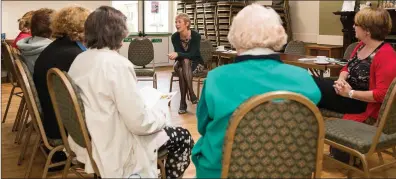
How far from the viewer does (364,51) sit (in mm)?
3055

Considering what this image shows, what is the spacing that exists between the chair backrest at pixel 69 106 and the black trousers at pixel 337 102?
1.82 meters

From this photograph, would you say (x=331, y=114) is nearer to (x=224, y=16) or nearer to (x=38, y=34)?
(x=38, y=34)

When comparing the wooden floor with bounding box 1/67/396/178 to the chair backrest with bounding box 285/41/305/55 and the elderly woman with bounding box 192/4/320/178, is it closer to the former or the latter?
the elderly woman with bounding box 192/4/320/178

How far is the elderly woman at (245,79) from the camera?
4.97 feet

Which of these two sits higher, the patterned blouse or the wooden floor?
the patterned blouse

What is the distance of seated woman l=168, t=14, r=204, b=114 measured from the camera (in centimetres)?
519

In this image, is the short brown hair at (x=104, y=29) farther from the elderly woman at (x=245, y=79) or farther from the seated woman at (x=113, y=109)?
the elderly woman at (x=245, y=79)

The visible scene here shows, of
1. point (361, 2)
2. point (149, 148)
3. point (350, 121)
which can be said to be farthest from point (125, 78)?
point (361, 2)

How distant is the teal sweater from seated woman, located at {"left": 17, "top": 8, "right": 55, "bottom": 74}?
192 centimetres

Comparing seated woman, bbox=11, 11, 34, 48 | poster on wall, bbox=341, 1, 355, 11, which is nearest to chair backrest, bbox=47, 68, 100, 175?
seated woman, bbox=11, 11, 34, 48

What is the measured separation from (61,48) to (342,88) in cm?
189

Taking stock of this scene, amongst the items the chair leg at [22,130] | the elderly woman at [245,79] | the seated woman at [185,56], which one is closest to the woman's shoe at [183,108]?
the seated woman at [185,56]

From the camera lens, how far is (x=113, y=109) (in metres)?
1.98

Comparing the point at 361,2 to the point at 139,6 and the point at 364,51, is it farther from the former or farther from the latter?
the point at 139,6
